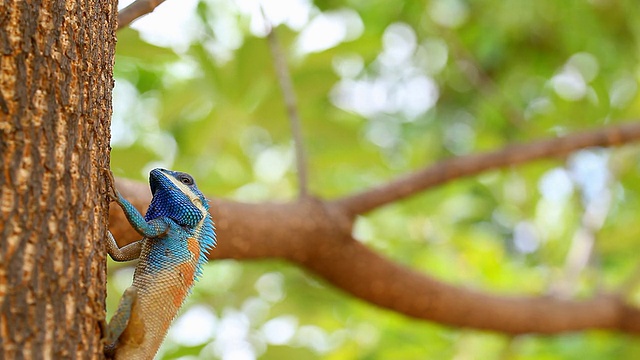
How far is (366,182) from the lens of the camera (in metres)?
3.97

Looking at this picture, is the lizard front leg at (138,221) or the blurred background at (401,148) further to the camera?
the blurred background at (401,148)

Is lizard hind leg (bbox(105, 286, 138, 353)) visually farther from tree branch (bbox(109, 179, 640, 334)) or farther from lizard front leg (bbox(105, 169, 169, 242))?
tree branch (bbox(109, 179, 640, 334))

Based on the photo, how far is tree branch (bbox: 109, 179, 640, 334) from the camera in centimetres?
222

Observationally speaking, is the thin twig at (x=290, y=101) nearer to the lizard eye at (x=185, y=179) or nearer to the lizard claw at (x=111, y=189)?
the lizard eye at (x=185, y=179)

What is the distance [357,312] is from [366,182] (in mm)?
733

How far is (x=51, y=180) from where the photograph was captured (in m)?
1.15

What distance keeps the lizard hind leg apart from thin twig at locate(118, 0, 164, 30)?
0.61m

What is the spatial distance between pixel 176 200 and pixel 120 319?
353 mm

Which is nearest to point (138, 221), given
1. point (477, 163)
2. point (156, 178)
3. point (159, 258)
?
point (159, 258)

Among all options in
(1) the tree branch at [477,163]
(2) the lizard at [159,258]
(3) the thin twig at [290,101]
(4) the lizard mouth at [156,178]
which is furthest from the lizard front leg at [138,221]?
(1) the tree branch at [477,163]

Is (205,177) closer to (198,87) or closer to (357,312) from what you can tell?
(198,87)

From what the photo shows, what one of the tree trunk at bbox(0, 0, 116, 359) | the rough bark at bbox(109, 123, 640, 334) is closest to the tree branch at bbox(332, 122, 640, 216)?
the rough bark at bbox(109, 123, 640, 334)

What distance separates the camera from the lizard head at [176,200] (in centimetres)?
173

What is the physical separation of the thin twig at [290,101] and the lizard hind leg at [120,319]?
3.60ft
